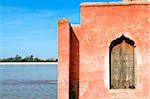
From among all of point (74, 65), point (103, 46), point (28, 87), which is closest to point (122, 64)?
point (103, 46)

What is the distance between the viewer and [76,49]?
14.6m

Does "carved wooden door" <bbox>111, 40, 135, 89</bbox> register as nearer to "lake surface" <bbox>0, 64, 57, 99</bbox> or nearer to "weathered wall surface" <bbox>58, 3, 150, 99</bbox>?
"weathered wall surface" <bbox>58, 3, 150, 99</bbox>

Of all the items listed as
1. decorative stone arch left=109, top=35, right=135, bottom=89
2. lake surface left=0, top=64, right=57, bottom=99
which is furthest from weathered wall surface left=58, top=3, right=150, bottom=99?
lake surface left=0, top=64, right=57, bottom=99

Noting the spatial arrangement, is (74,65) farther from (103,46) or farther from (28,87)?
(28,87)

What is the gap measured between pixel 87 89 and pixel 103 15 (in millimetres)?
2564

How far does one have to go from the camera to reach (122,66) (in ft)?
47.7

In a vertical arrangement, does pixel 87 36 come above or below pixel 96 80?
above

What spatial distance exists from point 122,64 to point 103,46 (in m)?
0.96

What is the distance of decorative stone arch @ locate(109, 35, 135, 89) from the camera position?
568 inches

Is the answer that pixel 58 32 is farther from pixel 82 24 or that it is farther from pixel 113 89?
pixel 113 89

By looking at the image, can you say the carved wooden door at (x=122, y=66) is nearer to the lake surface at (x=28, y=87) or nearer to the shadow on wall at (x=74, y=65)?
the shadow on wall at (x=74, y=65)

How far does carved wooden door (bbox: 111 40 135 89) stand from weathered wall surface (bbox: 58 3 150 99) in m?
0.29

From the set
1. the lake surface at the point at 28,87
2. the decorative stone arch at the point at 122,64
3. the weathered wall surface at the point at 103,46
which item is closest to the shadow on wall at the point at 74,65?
the weathered wall surface at the point at 103,46

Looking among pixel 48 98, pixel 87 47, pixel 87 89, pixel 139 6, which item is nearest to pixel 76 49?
pixel 87 47
